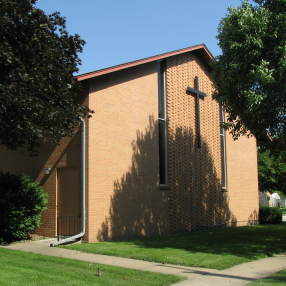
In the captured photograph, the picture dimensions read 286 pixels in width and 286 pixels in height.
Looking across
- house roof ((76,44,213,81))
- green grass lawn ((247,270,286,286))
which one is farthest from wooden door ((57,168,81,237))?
green grass lawn ((247,270,286,286))

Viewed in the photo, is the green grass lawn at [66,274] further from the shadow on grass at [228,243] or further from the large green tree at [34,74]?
the shadow on grass at [228,243]

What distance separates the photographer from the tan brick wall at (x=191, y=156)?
1838cm

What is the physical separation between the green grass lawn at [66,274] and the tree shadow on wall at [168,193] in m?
4.29

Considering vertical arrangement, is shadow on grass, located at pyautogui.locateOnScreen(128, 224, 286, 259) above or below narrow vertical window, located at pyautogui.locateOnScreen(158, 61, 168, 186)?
below

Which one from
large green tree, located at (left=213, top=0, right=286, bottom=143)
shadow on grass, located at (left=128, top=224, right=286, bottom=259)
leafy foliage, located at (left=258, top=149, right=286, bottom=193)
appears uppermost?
large green tree, located at (left=213, top=0, right=286, bottom=143)

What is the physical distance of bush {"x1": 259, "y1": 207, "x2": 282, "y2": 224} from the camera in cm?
2628

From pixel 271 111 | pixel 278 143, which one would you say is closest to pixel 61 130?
pixel 271 111

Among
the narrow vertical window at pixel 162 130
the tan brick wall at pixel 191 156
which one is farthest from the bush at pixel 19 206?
the tan brick wall at pixel 191 156

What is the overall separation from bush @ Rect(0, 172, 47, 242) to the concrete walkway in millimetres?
788

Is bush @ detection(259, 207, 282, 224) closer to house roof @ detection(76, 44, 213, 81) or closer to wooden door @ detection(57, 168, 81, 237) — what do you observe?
house roof @ detection(76, 44, 213, 81)

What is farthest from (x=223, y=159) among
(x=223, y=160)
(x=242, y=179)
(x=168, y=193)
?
(x=168, y=193)

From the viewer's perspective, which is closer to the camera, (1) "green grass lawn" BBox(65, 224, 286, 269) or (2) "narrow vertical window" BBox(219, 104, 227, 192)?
(1) "green grass lawn" BBox(65, 224, 286, 269)

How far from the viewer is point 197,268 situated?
10422 millimetres

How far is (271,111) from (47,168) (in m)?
7.66
